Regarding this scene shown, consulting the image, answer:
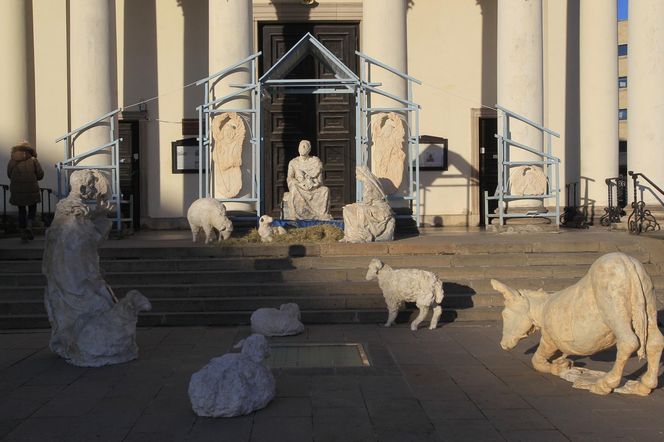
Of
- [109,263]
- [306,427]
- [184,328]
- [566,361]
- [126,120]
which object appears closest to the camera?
[306,427]

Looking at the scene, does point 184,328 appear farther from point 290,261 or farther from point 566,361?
point 566,361

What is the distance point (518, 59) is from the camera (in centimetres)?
1407

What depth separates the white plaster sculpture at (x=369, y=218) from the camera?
1116 cm

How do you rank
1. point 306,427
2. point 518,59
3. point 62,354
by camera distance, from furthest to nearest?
point 518,59 → point 62,354 → point 306,427

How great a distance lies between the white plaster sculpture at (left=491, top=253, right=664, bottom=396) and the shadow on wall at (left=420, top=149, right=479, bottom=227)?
463 inches

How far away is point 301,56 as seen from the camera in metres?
14.6

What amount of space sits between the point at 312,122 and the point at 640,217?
8.26 meters

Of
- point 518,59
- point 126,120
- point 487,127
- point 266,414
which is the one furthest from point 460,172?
point 266,414

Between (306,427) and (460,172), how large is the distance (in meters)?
13.7

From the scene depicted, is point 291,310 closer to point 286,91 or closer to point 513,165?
point 286,91

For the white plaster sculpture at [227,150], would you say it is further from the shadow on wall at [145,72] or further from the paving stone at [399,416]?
the paving stone at [399,416]

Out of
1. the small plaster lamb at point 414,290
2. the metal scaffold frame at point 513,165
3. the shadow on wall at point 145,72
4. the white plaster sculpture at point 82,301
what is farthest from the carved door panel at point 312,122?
the white plaster sculpture at point 82,301

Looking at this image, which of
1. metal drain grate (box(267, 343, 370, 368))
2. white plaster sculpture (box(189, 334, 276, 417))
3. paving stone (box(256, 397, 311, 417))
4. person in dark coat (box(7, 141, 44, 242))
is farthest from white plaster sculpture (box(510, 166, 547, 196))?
white plaster sculpture (box(189, 334, 276, 417))

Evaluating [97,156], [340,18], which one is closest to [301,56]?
[340,18]
